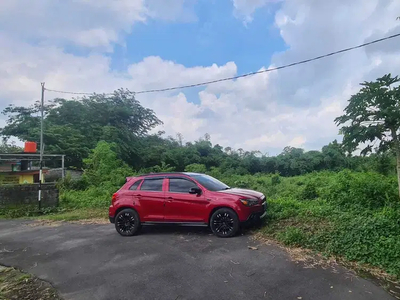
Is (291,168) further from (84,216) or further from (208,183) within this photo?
(208,183)

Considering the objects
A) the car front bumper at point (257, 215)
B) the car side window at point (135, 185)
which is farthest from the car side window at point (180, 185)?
the car front bumper at point (257, 215)

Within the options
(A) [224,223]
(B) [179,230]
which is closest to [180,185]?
(B) [179,230]

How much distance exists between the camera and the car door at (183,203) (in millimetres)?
6375

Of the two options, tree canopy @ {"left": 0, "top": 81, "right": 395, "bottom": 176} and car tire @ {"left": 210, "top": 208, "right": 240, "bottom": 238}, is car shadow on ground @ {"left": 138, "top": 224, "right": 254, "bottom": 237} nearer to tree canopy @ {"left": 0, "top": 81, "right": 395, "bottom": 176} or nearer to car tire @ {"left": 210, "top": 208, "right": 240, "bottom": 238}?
car tire @ {"left": 210, "top": 208, "right": 240, "bottom": 238}

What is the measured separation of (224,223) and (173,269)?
1.85 meters

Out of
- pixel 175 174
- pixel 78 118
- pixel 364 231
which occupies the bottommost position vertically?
pixel 364 231

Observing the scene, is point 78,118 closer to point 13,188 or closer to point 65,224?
point 13,188

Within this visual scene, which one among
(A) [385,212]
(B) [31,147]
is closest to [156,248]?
(A) [385,212]

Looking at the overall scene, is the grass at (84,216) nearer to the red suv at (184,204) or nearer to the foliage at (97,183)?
the foliage at (97,183)

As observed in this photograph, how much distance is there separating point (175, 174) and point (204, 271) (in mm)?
2887

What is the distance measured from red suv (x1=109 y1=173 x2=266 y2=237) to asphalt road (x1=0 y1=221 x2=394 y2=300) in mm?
334

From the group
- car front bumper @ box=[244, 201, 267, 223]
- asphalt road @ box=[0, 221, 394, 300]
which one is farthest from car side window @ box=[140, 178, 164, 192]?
car front bumper @ box=[244, 201, 267, 223]

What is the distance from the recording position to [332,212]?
643 cm

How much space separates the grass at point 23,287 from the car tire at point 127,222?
233 cm
